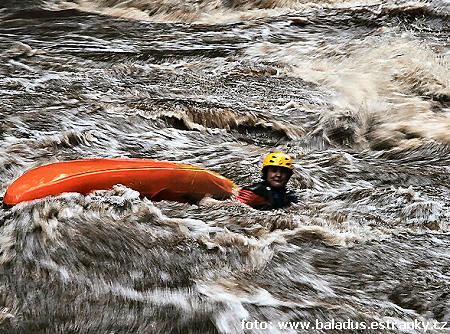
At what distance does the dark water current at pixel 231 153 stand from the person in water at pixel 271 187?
0.16m

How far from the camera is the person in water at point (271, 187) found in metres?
4.81

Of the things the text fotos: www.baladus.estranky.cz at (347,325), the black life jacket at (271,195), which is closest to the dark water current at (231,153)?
the text fotos: www.baladus.estranky.cz at (347,325)

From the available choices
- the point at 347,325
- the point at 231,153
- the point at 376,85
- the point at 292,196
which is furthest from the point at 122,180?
the point at 376,85

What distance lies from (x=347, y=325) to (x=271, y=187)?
64.8 inches

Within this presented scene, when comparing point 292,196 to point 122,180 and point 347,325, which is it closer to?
point 122,180

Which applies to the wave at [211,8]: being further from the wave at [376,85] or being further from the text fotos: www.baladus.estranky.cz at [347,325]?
the text fotos: www.baladus.estranky.cz at [347,325]

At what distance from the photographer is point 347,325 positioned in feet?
11.0

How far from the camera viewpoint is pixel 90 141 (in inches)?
218

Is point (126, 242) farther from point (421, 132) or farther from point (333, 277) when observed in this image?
point (421, 132)

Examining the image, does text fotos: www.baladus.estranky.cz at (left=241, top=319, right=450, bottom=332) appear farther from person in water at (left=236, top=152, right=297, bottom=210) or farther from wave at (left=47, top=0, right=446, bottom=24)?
wave at (left=47, top=0, right=446, bottom=24)

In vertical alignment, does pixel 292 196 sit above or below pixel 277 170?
below

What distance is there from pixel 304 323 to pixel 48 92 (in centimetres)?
400

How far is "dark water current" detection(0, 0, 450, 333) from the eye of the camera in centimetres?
347

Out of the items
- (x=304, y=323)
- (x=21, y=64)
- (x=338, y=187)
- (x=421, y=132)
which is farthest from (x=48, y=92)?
(x=304, y=323)
